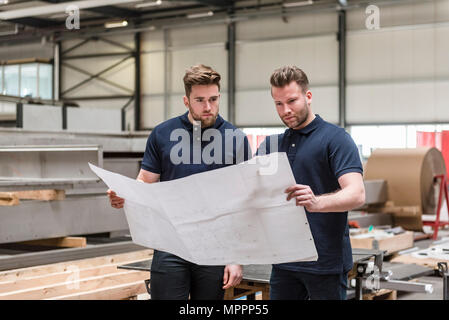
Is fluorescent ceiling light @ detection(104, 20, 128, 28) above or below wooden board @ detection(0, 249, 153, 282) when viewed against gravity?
above

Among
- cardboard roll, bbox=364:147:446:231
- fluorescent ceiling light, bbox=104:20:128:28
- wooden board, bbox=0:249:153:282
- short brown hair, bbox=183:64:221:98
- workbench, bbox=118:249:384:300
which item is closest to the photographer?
short brown hair, bbox=183:64:221:98

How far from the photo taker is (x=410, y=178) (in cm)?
812

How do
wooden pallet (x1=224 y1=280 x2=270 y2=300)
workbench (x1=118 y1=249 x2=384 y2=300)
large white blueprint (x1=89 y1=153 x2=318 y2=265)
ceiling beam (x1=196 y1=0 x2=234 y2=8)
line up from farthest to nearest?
ceiling beam (x1=196 y1=0 x2=234 y2=8), wooden pallet (x1=224 y1=280 x2=270 y2=300), workbench (x1=118 y1=249 x2=384 y2=300), large white blueprint (x1=89 y1=153 x2=318 y2=265)

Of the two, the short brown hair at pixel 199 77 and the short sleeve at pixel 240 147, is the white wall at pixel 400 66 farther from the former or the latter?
the short brown hair at pixel 199 77

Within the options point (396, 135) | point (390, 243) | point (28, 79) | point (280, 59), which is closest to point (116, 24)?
point (28, 79)

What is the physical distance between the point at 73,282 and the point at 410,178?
5.74m

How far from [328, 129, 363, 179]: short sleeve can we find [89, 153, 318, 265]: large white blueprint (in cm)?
27

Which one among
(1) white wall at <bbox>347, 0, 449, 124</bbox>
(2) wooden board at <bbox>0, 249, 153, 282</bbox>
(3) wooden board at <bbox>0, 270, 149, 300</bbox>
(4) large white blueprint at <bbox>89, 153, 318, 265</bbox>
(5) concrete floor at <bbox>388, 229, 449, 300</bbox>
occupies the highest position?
(1) white wall at <bbox>347, 0, 449, 124</bbox>

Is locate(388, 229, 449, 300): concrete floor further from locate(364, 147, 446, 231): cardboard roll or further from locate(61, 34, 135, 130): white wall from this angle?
locate(61, 34, 135, 130): white wall

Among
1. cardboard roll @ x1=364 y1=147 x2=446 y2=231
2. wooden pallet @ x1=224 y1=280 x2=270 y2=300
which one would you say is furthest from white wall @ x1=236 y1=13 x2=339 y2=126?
wooden pallet @ x1=224 y1=280 x2=270 y2=300

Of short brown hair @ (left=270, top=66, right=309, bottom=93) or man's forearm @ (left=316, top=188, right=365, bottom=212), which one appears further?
short brown hair @ (left=270, top=66, right=309, bottom=93)

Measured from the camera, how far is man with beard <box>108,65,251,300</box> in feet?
6.62

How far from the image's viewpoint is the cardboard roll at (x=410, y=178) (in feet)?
26.6
